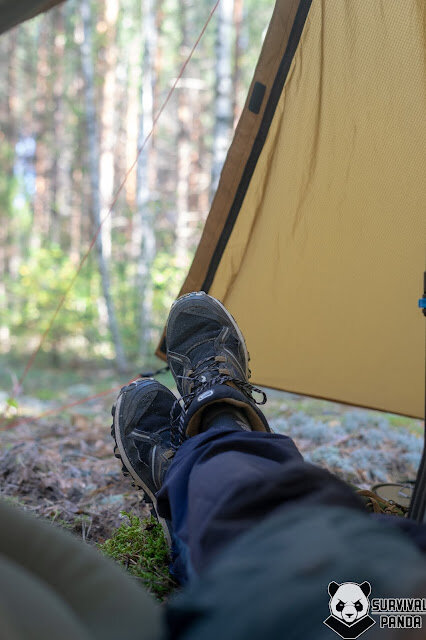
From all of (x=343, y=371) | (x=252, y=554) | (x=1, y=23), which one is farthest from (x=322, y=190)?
(x=252, y=554)

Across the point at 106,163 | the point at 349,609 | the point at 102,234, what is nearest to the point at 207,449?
the point at 349,609

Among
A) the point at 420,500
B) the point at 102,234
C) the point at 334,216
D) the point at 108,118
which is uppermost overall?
the point at 108,118

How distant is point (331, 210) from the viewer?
2.40 m

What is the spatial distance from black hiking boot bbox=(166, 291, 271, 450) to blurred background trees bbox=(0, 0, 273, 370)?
20.4 ft

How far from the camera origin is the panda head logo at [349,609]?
0.83 metres

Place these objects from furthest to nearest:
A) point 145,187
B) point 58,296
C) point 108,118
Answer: point 108,118
point 58,296
point 145,187

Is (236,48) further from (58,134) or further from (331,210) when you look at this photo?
(331,210)

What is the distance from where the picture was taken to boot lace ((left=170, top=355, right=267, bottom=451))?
1632mm

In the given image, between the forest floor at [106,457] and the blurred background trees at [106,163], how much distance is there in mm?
4957

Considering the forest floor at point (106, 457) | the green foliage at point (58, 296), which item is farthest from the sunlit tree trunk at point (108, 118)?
the forest floor at point (106, 457)

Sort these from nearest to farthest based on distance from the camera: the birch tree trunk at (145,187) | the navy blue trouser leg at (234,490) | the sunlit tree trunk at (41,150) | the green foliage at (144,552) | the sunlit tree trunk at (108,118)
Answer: the navy blue trouser leg at (234,490) < the green foliage at (144,552) < the birch tree trunk at (145,187) < the sunlit tree trunk at (108,118) < the sunlit tree trunk at (41,150)

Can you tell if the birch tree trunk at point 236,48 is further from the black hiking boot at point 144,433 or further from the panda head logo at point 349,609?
the panda head logo at point 349,609

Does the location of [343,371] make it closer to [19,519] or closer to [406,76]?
[406,76]

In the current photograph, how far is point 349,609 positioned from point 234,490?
10.3 inches
